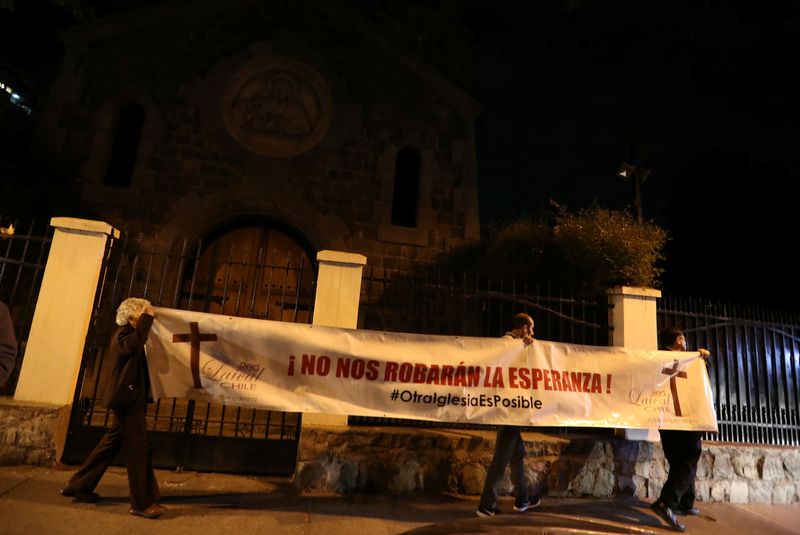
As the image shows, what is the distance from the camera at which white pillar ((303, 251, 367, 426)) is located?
5387 mm

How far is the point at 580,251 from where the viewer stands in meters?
7.07

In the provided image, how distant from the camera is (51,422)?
497 cm

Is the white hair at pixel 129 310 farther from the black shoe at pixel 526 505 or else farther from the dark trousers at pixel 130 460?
the black shoe at pixel 526 505

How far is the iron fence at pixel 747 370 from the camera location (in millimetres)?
6602

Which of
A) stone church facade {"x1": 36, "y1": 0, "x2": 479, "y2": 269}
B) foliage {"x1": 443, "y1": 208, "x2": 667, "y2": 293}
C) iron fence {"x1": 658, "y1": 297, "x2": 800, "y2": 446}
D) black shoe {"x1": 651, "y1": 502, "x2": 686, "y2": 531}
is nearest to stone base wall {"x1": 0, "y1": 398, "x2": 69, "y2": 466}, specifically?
stone church facade {"x1": 36, "y1": 0, "x2": 479, "y2": 269}

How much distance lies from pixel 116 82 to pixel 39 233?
10.7 ft

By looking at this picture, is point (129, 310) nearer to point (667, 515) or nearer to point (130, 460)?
point (130, 460)

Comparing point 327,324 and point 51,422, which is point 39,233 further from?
point 327,324

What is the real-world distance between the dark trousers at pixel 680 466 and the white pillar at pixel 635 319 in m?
0.79

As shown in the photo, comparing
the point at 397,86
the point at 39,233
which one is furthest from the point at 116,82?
the point at 397,86

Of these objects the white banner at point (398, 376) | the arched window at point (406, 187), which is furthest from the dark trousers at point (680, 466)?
the arched window at point (406, 187)

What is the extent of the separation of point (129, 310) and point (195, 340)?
742 millimetres

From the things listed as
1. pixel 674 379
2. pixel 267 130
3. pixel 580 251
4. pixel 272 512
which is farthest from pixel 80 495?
pixel 267 130

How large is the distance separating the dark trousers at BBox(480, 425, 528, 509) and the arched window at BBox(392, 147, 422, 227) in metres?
6.08
